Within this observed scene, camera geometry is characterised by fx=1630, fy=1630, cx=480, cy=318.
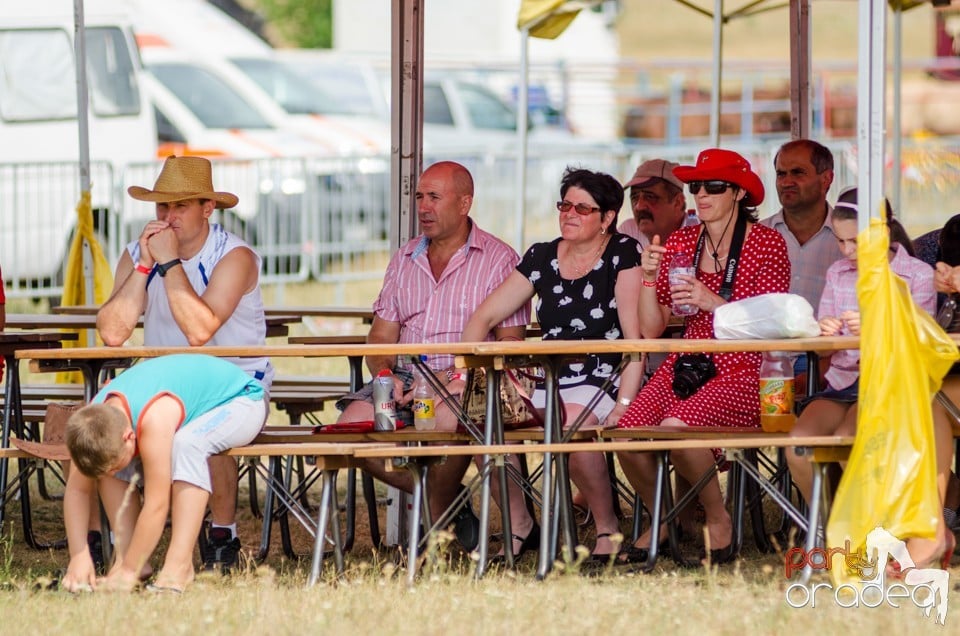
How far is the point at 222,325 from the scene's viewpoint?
6.00 metres

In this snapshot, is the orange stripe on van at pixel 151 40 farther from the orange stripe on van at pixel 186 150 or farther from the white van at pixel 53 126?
the white van at pixel 53 126

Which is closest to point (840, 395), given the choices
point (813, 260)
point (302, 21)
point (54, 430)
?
point (813, 260)

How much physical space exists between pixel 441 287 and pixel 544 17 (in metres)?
4.57

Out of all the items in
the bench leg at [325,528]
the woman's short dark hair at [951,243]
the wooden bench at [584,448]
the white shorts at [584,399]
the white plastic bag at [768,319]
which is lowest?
the bench leg at [325,528]

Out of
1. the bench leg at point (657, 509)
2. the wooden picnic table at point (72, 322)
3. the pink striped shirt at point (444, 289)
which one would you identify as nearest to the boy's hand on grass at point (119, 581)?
the pink striped shirt at point (444, 289)

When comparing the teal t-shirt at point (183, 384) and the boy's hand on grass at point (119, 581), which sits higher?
the teal t-shirt at point (183, 384)

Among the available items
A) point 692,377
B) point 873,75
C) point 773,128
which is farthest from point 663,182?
point 773,128

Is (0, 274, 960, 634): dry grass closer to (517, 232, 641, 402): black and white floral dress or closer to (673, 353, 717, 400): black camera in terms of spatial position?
(673, 353, 717, 400): black camera

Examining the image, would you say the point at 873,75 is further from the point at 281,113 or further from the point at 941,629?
the point at 281,113

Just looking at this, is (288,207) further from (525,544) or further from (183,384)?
(183,384)

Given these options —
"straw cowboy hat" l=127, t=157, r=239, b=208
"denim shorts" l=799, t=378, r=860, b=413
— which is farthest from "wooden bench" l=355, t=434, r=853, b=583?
"straw cowboy hat" l=127, t=157, r=239, b=208

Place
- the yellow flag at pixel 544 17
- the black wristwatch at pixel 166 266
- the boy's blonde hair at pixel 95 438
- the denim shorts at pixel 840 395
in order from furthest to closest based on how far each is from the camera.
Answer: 1. the yellow flag at pixel 544 17
2. the black wristwatch at pixel 166 266
3. the denim shorts at pixel 840 395
4. the boy's blonde hair at pixel 95 438

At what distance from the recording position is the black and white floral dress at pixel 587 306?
20.2 ft

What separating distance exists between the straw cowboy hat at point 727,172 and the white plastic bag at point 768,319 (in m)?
0.87
